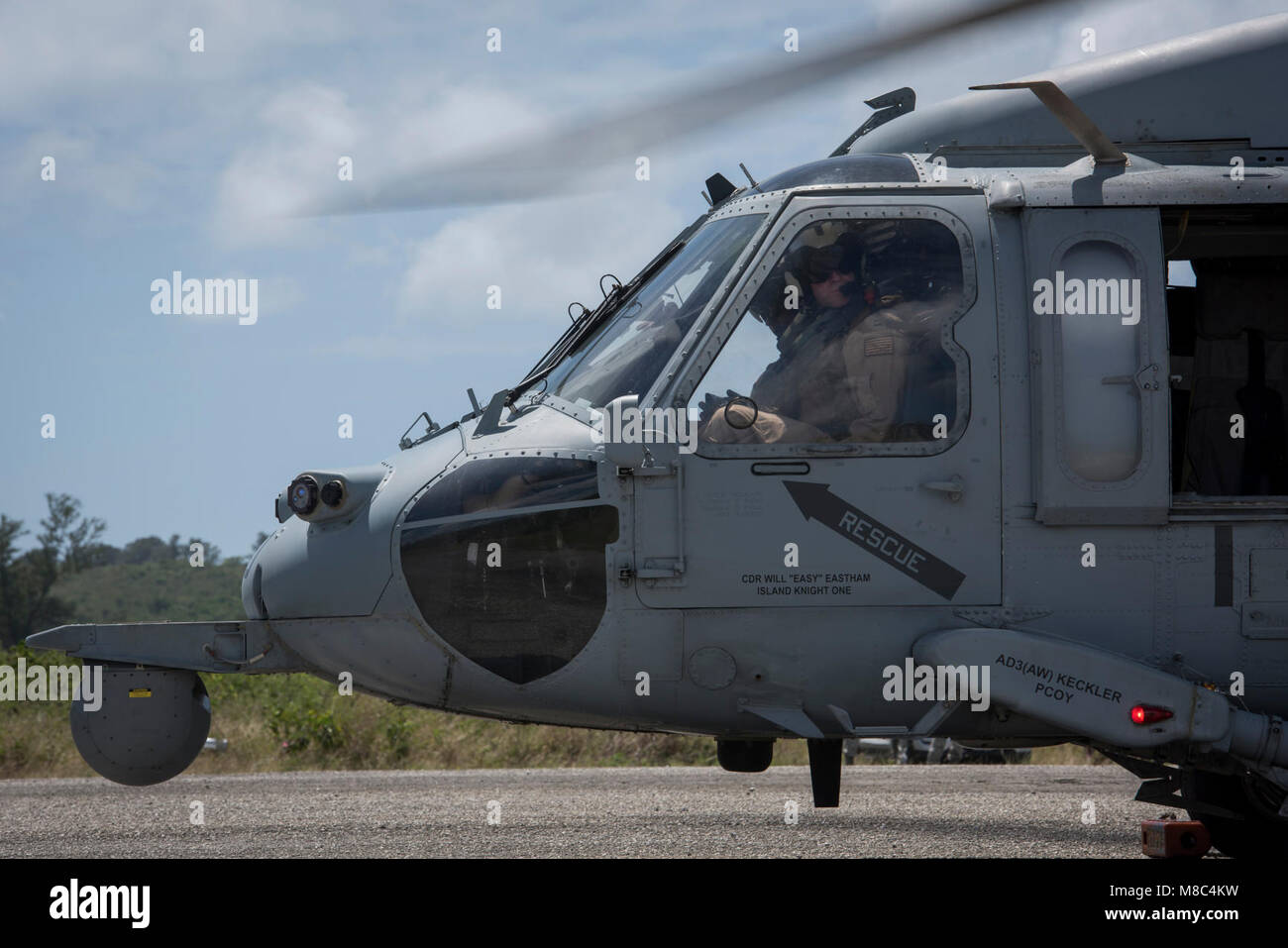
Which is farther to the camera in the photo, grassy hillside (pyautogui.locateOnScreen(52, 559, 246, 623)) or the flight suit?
grassy hillside (pyautogui.locateOnScreen(52, 559, 246, 623))

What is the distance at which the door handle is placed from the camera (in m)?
5.55

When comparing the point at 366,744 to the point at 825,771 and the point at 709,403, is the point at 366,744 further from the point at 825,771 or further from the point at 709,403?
the point at 709,403

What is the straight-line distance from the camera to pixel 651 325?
6.05 metres

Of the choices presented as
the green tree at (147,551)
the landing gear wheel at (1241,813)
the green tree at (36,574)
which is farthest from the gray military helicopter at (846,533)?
the green tree at (147,551)

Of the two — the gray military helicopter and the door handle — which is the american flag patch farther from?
the door handle

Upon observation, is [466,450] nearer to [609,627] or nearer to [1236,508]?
[609,627]

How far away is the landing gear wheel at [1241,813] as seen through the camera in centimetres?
693

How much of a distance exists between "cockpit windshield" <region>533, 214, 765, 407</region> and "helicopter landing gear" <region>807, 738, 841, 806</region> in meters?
1.82

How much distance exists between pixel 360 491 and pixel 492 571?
0.71 metres

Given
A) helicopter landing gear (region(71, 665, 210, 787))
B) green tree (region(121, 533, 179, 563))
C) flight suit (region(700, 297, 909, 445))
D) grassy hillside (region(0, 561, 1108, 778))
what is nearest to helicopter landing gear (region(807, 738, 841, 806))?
flight suit (region(700, 297, 909, 445))

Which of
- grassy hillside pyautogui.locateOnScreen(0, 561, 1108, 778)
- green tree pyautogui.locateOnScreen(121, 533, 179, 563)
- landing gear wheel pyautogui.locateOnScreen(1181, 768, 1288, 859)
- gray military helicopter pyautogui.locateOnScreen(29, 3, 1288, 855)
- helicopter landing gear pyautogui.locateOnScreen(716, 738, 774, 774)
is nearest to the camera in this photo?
gray military helicopter pyautogui.locateOnScreen(29, 3, 1288, 855)
